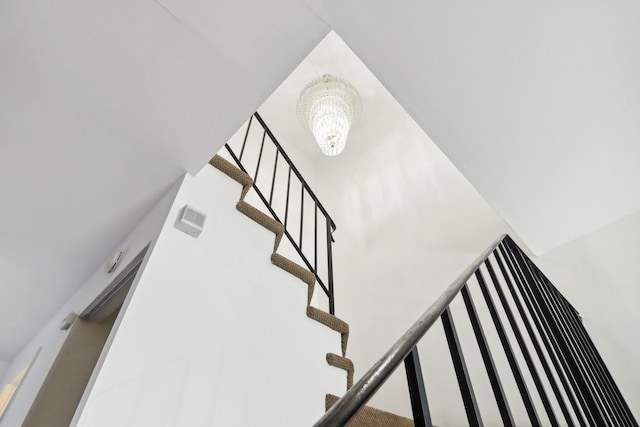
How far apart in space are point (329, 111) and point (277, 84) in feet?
5.69

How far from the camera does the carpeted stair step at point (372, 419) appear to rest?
5.13 ft

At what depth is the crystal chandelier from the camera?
286cm

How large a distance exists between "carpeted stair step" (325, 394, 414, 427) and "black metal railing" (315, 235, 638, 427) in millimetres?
613

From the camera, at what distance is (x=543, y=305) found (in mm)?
1453

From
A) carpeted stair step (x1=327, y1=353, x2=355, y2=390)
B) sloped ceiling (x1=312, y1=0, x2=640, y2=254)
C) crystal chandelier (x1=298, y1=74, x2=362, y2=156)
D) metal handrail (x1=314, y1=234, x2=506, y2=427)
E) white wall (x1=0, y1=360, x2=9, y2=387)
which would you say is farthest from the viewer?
white wall (x1=0, y1=360, x2=9, y2=387)

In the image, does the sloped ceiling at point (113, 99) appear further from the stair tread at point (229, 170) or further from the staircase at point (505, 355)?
the staircase at point (505, 355)

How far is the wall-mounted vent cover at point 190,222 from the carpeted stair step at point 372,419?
3.52 feet

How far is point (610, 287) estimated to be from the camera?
6.81 ft

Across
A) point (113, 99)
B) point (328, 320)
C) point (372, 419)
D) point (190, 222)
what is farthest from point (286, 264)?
point (113, 99)

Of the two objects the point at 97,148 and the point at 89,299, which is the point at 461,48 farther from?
the point at 89,299

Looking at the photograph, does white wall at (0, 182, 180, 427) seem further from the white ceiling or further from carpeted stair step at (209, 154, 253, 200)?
carpeted stair step at (209, 154, 253, 200)

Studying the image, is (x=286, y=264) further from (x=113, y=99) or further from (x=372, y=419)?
(x=113, y=99)

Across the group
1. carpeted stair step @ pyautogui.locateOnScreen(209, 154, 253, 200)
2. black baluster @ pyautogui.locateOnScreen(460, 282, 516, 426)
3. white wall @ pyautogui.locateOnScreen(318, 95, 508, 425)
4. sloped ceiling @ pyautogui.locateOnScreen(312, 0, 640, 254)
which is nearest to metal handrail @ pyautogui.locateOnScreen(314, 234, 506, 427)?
black baluster @ pyautogui.locateOnScreen(460, 282, 516, 426)

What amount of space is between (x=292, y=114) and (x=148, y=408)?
13.6 feet
